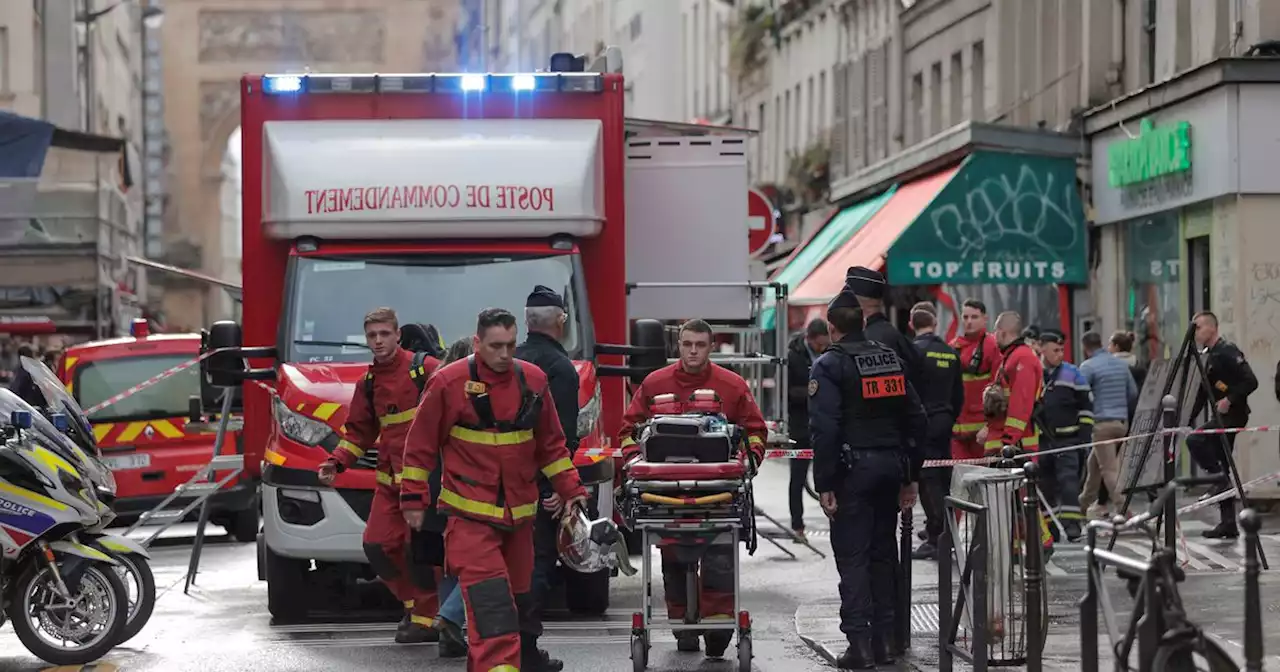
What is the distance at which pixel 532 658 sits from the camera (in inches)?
436

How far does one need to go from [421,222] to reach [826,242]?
769 inches

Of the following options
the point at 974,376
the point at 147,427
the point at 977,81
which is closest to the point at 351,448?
the point at 974,376

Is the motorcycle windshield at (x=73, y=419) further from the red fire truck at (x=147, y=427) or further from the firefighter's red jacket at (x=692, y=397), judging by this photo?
the red fire truck at (x=147, y=427)

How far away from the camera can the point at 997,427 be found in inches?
651

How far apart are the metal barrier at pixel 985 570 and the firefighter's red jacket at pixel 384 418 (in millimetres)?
3079

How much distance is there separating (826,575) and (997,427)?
5.15 feet

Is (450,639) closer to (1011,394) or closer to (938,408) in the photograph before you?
(938,408)

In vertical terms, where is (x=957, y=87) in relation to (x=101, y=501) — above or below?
above

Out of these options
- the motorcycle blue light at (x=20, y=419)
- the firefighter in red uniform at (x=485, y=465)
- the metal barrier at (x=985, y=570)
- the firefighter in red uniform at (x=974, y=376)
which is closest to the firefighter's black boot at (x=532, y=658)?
the firefighter in red uniform at (x=485, y=465)

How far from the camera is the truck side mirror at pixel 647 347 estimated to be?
13.8m

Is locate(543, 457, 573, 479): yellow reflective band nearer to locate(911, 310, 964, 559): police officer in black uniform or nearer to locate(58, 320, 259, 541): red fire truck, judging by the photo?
locate(911, 310, 964, 559): police officer in black uniform

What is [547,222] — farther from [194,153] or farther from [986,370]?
[194,153]

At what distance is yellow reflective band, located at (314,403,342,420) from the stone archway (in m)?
78.9

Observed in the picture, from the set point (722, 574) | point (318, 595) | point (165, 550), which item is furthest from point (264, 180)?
point (165, 550)
